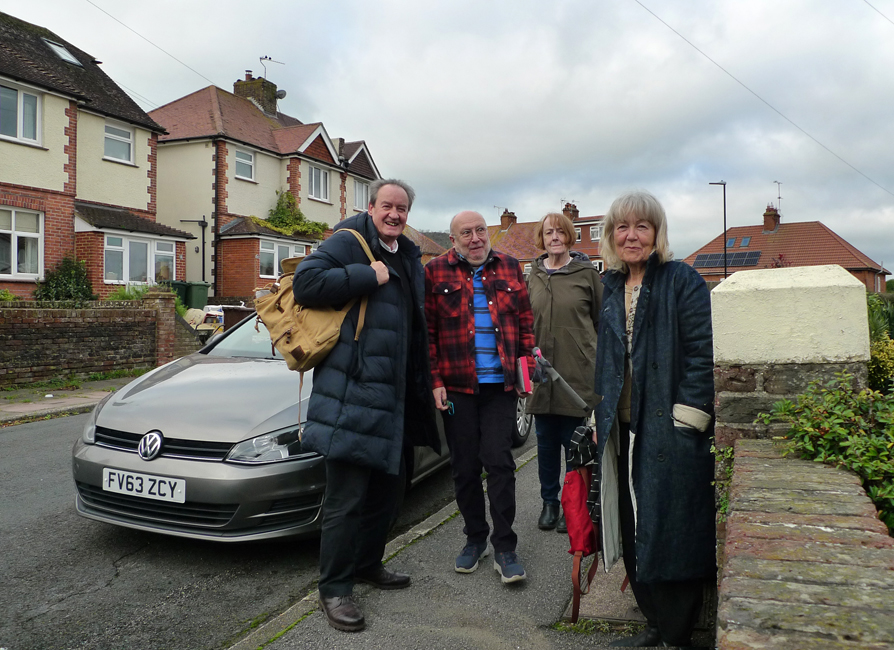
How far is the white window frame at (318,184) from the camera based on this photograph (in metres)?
30.9

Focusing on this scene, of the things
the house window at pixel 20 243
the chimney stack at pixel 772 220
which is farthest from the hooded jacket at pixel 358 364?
the chimney stack at pixel 772 220

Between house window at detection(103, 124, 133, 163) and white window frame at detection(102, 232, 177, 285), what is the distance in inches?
105

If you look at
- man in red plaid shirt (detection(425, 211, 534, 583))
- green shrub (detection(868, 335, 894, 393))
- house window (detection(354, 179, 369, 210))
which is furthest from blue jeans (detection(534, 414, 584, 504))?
house window (detection(354, 179, 369, 210))

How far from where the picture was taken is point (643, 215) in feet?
9.30

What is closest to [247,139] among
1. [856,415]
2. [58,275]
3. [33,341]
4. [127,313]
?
[58,275]

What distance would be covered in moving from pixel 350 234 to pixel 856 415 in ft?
7.28

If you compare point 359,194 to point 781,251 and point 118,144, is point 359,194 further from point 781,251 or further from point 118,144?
point 781,251

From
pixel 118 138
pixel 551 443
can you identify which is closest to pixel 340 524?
pixel 551 443

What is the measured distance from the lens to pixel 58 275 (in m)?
19.0

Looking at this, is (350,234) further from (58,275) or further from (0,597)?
(58,275)

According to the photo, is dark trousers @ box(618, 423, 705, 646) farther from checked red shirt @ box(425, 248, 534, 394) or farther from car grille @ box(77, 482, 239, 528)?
car grille @ box(77, 482, 239, 528)

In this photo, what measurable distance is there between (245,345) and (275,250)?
2368 centimetres

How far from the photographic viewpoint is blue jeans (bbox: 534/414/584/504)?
180 inches

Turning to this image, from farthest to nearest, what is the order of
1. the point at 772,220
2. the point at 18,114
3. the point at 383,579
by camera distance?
the point at 772,220 < the point at 18,114 < the point at 383,579
